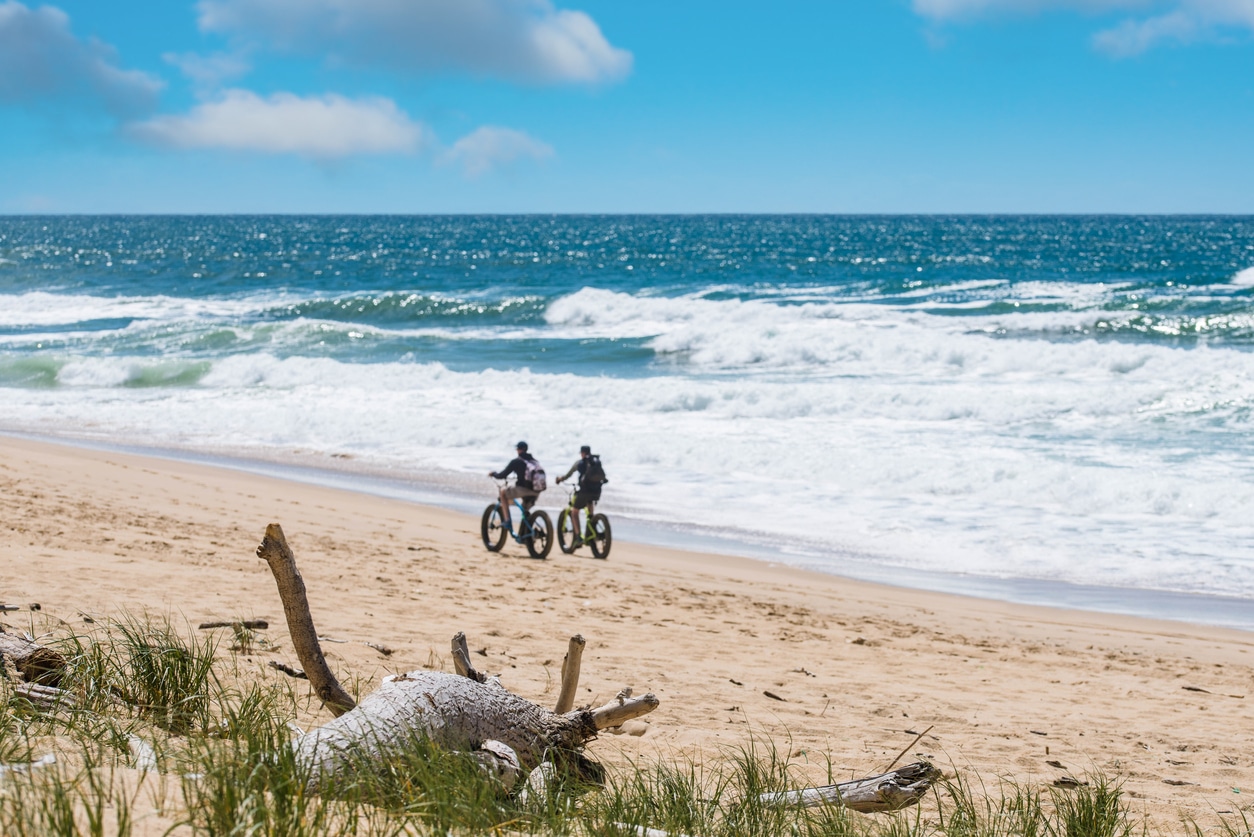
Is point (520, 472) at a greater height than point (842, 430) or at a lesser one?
lesser

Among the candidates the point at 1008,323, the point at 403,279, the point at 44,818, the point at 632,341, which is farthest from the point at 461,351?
the point at 44,818

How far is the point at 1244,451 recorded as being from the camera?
15.4 m

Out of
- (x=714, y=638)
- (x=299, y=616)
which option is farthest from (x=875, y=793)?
(x=714, y=638)

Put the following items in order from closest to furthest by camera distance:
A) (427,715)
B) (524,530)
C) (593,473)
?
(427,715) → (524,530) → (593,473)

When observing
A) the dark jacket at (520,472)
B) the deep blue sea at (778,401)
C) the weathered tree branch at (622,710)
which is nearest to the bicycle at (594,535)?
the dark jacket at (520,472)

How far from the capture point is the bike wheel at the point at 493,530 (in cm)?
1114

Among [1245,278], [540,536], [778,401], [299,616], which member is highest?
[1245,278]

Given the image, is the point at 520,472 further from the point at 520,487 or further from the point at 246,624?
the point at 246,624

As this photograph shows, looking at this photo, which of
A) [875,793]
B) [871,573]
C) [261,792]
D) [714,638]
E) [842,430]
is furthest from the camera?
[842,430]

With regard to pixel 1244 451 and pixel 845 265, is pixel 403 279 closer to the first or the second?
pixel 845 265

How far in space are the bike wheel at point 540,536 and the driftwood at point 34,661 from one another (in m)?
7.15

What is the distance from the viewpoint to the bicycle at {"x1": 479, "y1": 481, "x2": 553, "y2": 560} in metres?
11.2

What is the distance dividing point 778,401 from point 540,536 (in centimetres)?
945

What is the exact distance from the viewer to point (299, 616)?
372 centimetres
